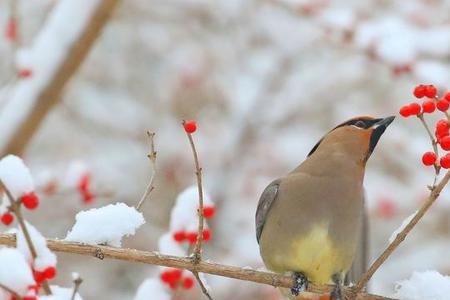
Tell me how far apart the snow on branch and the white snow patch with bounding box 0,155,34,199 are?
1.18 m

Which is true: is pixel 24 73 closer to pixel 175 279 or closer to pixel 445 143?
pixel 175 279

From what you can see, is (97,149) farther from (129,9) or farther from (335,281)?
(335,281)

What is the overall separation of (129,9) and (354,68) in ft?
6.40

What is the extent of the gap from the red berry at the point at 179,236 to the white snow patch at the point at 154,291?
13 cm

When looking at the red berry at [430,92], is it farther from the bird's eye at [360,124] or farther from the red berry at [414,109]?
the bird's eye at [360,124]

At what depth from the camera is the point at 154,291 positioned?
2420 mm

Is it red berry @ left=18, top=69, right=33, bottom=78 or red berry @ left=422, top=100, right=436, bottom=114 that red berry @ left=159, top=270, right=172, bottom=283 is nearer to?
red berry @ left=422, top=100, right=436, bottom=114

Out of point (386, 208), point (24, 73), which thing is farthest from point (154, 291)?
point (386, 208)

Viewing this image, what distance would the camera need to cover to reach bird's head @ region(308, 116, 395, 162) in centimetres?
293

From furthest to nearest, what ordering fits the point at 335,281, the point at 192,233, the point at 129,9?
the point at 129,9 < the point at 335,281 < the point at 192,233

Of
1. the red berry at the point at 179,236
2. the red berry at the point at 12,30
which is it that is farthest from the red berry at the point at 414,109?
the red berry at the point at 12,30

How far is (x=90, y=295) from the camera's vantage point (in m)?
7.05

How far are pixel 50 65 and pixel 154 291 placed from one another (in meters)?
1.21

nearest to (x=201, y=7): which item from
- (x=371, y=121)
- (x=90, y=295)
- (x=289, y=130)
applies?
(x=289, y=130)
